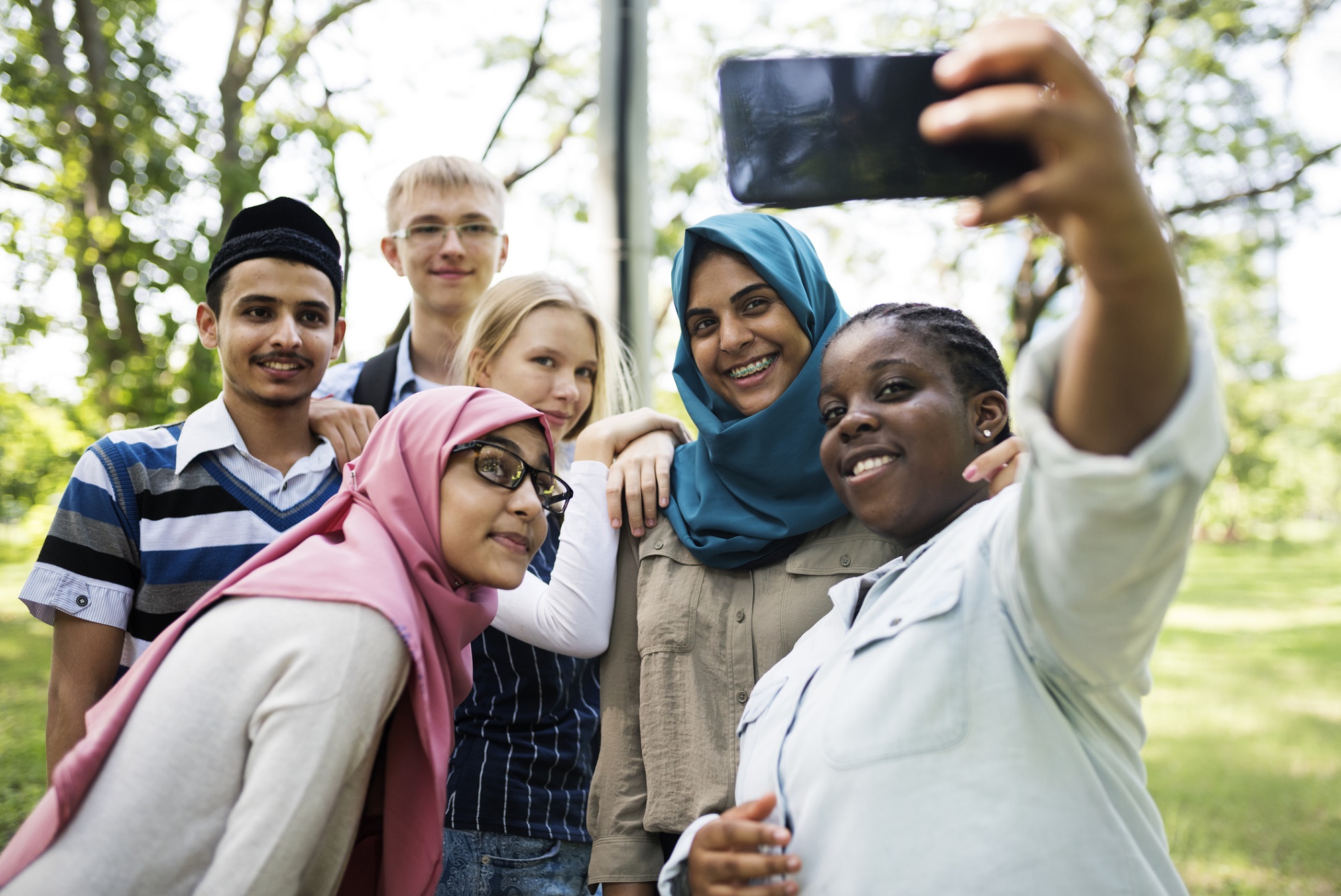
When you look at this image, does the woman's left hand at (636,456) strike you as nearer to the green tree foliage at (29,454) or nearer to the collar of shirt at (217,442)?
the collar of shirt at (217,442)

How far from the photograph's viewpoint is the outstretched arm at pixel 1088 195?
105cm

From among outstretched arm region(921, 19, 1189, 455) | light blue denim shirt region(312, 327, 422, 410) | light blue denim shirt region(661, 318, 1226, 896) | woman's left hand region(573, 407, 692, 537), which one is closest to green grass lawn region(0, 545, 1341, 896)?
light blue denim shirt region(312, 327, 422, 410)

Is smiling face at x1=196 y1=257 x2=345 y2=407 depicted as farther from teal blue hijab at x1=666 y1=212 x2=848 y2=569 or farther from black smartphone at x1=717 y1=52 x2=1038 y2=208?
black smartphone at x1=717 y1=52 x2=1038 y2=208

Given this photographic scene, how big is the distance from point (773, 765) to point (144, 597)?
1527mm

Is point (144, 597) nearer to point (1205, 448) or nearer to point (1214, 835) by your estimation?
point (1205, 448)

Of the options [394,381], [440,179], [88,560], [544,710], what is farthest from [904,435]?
[440,179]

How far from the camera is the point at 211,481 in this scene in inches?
95.0

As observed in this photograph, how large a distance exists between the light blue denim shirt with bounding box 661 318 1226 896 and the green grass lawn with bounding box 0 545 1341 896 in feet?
20.8

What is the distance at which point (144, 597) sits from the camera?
226 cm

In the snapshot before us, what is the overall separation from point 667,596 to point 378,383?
1.73m

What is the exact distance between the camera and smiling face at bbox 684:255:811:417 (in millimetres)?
2375

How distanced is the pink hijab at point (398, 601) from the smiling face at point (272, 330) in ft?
2.02

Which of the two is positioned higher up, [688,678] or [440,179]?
[440,179]

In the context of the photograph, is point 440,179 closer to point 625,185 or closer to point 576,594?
point 625,185
